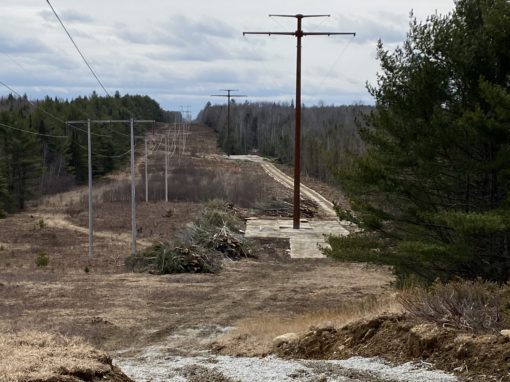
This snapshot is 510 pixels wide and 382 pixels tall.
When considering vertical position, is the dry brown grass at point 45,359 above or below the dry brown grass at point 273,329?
above

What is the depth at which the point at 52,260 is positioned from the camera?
104 ft

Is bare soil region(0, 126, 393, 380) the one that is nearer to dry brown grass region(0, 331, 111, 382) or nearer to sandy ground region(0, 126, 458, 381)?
sandy ground region(0, 126, 458, 381)

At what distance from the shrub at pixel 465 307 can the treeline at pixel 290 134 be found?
69.7 m

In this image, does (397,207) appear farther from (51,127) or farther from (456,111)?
(51,127)

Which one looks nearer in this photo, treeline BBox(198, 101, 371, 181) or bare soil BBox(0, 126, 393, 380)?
bare soil BBox(0, 126, 393, 380)

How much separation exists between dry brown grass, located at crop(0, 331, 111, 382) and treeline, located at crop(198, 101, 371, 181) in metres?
71.6

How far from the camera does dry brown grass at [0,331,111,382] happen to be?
250 inches

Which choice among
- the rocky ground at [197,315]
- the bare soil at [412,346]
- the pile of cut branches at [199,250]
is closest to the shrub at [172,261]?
the pile of cut branches at [199,250]

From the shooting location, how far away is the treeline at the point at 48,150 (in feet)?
222

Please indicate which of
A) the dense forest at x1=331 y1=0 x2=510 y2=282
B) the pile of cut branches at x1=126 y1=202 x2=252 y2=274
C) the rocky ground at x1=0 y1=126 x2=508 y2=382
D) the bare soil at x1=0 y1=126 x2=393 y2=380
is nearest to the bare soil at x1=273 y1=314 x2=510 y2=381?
the rocky ground at x1=0 y1=126 x2=508 y2=382

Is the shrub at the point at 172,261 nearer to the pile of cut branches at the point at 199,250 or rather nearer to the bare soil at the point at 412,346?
the pile of cut branches at the point at 199,250

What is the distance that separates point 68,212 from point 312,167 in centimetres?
5045

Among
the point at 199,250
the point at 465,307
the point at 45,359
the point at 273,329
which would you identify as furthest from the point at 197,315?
the point at 199,250

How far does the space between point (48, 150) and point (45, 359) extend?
3283 inches
